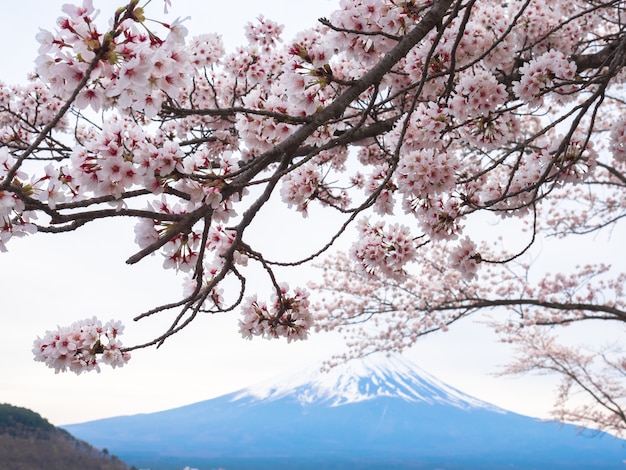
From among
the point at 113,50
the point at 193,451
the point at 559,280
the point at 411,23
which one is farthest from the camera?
the point at 193,451

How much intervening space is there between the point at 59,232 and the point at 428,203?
5.65 ft

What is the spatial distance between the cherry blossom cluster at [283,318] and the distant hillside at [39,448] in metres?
24.0

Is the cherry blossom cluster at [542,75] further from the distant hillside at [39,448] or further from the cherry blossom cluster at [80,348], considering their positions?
the distant hillside at [39,448]

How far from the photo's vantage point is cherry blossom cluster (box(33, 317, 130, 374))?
1.96m

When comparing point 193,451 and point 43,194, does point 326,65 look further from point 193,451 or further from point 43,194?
point 193,451

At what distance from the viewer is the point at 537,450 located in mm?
64250

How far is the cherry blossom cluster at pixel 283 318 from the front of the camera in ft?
7.82

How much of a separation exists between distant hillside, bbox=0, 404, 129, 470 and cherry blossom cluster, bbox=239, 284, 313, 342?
24.0 m

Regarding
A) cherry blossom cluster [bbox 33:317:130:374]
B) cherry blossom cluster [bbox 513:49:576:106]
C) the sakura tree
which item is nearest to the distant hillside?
the sakura tree

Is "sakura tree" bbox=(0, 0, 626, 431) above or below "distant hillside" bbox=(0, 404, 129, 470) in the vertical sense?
above

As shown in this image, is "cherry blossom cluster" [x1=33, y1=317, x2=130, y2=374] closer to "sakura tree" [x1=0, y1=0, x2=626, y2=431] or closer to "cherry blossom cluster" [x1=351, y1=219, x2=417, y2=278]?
"sakura tree" [x1=0, y1=0, x2=626, y2=431]

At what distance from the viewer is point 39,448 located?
74.2 feet

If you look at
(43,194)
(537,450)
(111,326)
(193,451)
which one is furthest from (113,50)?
(537,450)

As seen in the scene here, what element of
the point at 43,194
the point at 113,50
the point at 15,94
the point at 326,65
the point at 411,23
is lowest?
the point at 43,194
